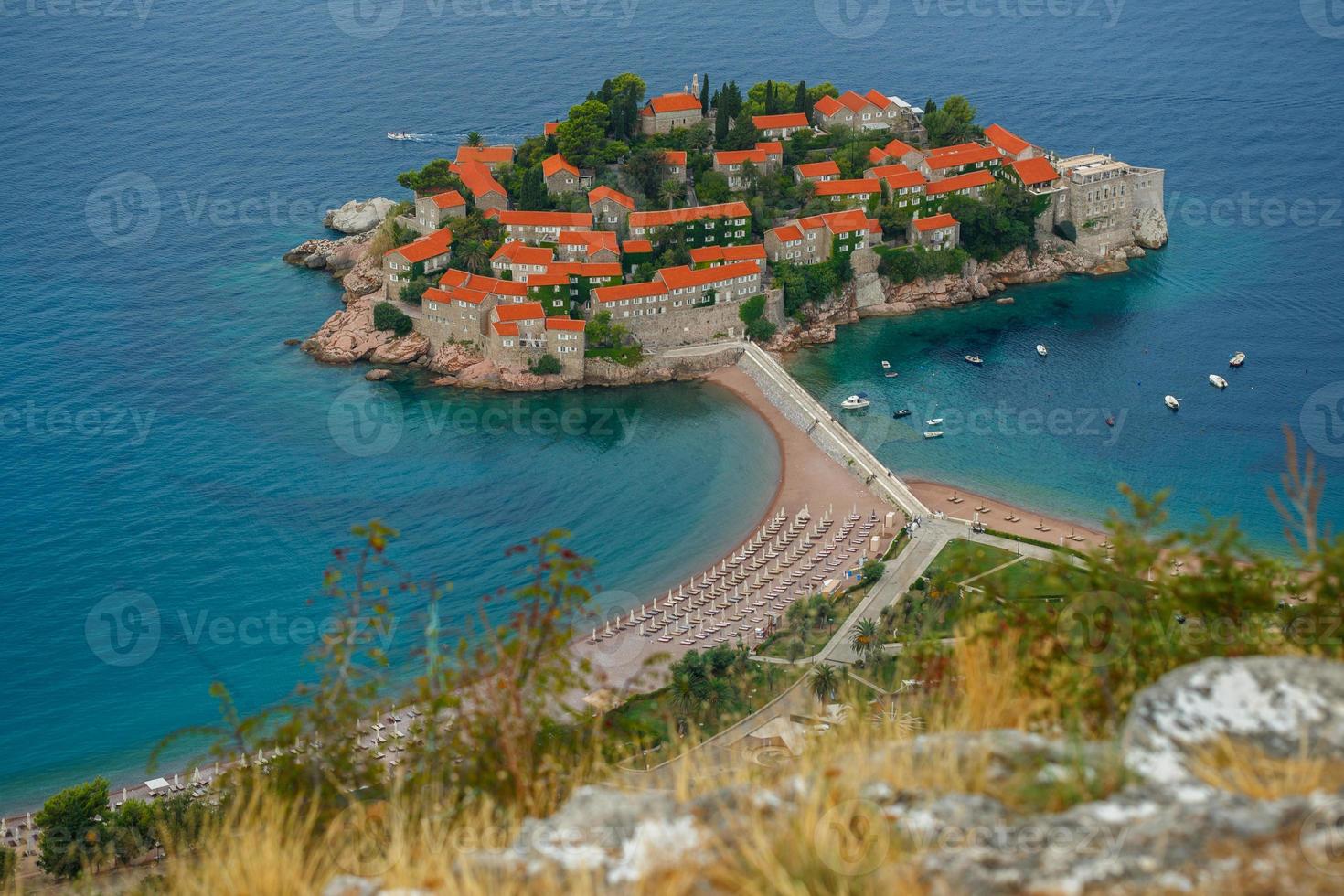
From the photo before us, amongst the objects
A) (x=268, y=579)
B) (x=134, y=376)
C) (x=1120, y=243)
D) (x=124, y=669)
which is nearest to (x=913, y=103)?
(x=1120, y=243)

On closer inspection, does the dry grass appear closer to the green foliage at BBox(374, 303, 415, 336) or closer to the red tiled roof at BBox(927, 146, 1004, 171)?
the green foliage at BBox(374, 303, 415, 336)

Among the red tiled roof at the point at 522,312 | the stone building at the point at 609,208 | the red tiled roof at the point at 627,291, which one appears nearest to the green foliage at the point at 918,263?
the red tiled roof at the point at 627,291

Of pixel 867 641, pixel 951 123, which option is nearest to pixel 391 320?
pixel 867 641

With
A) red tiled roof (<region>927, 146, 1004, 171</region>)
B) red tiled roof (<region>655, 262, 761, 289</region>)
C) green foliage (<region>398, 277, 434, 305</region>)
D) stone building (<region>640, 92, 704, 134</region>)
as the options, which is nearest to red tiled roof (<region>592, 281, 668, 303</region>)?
red tiled roof (<region>655, 262, 761, 289</region>)

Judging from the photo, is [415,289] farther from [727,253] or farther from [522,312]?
[727,253]

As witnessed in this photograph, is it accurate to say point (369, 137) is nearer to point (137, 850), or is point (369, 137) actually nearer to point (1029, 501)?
point (1029, 501)

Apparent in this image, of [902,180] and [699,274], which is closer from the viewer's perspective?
[699,274]
